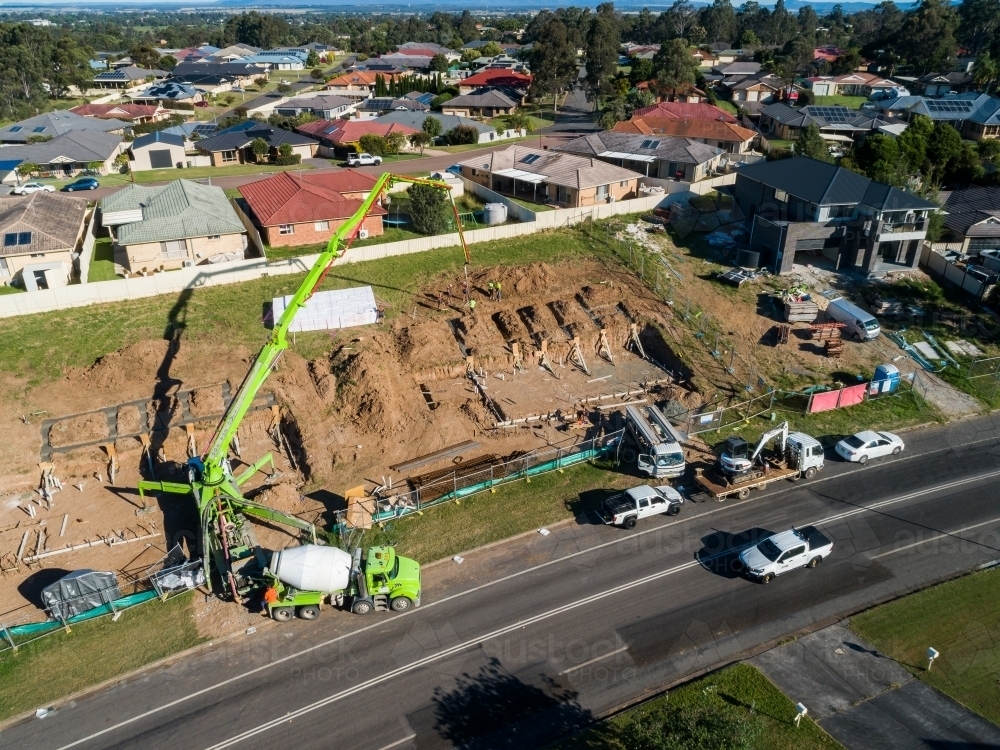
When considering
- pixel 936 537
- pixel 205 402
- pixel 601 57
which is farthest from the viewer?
pixel 601 57

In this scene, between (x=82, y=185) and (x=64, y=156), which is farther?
(x=64, y=156)

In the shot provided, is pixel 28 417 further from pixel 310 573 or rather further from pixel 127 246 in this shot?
pixel 310 573

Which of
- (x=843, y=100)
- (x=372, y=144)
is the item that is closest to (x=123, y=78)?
(x=372, y=144)

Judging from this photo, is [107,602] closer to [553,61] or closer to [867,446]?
[867,446]

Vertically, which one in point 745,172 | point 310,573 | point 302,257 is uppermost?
point 745,172

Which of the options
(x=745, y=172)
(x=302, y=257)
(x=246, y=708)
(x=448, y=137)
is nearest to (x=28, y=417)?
(x=302, y=257)

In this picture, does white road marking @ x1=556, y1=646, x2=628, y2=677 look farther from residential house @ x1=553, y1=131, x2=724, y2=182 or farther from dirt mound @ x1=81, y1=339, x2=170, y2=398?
residential house @ x1=553, y1=131, x2=724, y2=182

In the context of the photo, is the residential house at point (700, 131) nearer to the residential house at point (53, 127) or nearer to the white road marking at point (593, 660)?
the residential house at point (53, 127)

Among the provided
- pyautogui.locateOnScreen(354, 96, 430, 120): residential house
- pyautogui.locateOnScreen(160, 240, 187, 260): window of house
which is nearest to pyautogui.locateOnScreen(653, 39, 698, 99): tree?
pyautogui.locateOnScreen(354, 96, 430, 120): residential house
